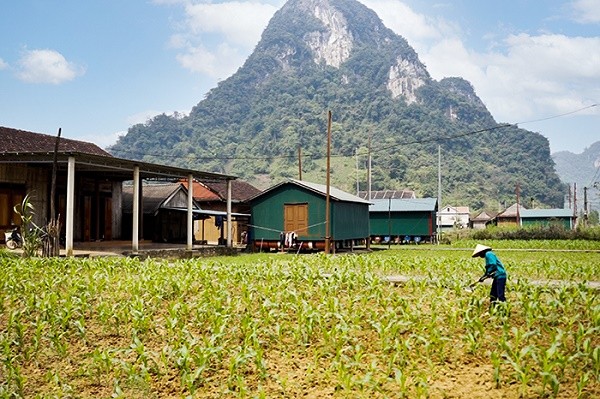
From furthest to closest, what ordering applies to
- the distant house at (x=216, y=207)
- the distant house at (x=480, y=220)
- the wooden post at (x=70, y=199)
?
the distant house at (x=480, y=220)
the distant house at (x=216, y=207)
the wooden post at (x=70, y=199)

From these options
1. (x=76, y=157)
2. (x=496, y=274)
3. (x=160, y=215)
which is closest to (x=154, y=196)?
(x=160, y=215)

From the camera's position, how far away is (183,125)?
12100cm

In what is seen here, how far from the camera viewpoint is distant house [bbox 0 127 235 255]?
19391 millimetres

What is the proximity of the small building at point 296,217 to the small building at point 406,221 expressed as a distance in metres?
12.6

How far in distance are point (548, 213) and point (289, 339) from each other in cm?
6100

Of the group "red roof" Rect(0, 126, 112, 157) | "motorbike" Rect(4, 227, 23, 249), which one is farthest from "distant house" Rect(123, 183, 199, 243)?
"motorbike" Rect(4, 227, 23, 249)

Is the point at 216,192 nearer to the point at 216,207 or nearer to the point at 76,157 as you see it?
the point at 216,207

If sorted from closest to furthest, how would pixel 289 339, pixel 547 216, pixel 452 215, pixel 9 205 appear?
pixel 289 339 < pixel 9 205 < pixel 547 216 < pixel 452 215

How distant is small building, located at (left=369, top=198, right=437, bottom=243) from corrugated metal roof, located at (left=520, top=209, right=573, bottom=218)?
25.7 metres

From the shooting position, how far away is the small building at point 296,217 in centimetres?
2852

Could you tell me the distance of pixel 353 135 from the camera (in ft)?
359

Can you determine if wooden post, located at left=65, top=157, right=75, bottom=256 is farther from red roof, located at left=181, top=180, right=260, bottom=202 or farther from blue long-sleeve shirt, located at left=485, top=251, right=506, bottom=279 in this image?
red roof, located at left=181, top=180, right=260, bottom=202

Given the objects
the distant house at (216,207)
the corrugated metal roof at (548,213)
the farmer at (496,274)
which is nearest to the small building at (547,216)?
the corrugated metal roof at (548,213)

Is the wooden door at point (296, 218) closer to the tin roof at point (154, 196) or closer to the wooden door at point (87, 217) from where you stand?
the tin roof at point (154, 196)
